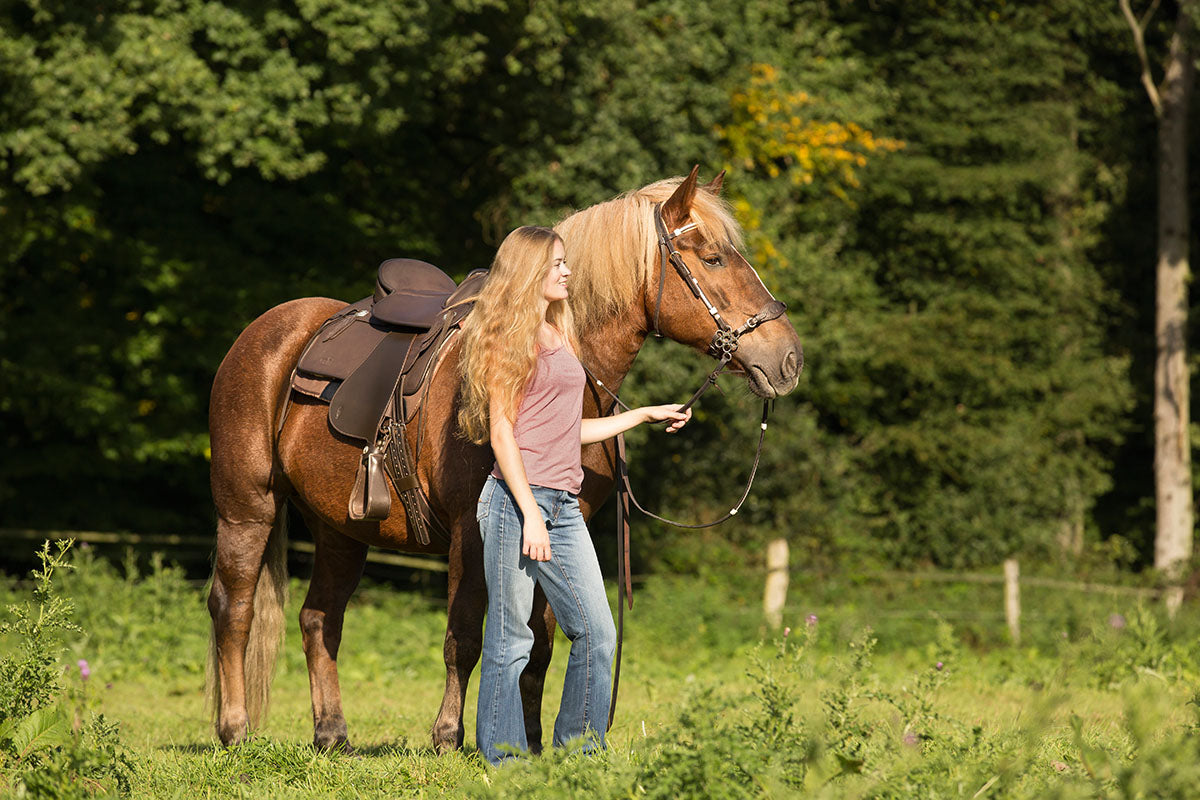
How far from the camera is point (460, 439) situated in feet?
14.6

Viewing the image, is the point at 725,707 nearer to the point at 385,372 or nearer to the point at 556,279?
the point at 556,279

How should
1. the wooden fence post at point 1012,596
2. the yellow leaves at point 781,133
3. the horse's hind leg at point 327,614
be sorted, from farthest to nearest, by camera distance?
1. the yellow leaves at point 781,133
2. the wooden fence post at point 1012,596
3. the horse's hind leg at point 327,614

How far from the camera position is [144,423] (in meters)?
15.0

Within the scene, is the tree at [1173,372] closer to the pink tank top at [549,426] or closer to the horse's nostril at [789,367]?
the horse's nostril at [789,367]

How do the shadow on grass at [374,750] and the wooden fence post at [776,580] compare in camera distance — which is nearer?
the shadow on grass at [374,750]

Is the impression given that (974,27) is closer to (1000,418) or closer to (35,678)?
(1000,418)

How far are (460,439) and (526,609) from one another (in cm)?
76

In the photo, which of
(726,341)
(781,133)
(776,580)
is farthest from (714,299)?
(781,133)

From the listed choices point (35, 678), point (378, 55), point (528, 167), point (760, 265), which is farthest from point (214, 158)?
point (35, 678)

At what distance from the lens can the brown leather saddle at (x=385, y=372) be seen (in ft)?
15.6

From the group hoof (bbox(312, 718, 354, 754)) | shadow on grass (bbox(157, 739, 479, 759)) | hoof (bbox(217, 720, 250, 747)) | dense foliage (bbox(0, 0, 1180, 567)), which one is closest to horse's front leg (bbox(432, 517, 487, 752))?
shadow on grass (bbox(157, 739, 479, 759))

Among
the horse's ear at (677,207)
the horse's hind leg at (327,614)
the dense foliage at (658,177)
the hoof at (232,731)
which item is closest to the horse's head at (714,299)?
Result: the horse's ear at (677,207)

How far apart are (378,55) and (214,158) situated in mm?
2059

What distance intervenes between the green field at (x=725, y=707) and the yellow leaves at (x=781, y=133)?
6198 mm
